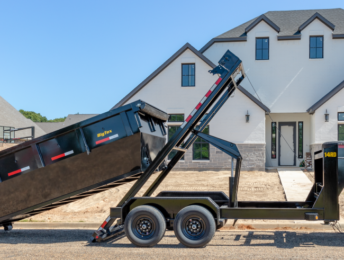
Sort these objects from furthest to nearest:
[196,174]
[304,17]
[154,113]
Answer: [304,17], [196,174], [154,113]

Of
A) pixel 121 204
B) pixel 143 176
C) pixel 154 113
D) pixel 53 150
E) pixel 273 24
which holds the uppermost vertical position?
pixel 273 24

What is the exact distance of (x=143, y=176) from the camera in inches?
277

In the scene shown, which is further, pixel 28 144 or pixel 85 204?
pixel 85 204

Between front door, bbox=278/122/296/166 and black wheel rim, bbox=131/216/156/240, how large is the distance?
15.2 m

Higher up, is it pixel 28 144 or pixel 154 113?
pixel 154 113

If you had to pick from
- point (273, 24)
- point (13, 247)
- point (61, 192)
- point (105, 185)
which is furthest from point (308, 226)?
point (273, 24)

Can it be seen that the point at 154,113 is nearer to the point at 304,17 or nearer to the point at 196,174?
the point at 196,174

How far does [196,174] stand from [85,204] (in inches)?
281

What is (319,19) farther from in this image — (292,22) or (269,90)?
(269,90)

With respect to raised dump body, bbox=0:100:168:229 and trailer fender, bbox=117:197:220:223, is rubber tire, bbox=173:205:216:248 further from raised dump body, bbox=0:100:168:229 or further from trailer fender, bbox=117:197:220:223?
raised dump body, bbox=0:100:168:229

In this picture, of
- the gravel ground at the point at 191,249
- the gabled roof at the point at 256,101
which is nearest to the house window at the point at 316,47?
the gabled roof at the point at 256,101

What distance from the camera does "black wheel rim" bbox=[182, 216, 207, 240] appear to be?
668cm

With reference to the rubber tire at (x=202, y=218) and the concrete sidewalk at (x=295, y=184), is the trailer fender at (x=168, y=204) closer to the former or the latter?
the rubber tire at (x=202, y=218)

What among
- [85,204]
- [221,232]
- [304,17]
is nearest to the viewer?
[221,232]
